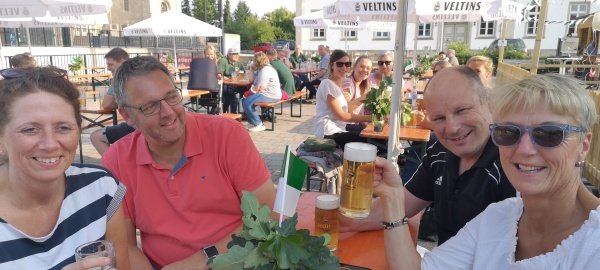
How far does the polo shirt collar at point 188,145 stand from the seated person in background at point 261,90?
6291 millimetres

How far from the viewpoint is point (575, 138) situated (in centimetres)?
128

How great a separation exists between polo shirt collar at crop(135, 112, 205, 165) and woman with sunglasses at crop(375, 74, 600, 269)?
1.36m

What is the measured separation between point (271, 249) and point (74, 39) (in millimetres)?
32518

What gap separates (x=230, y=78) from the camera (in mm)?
10852

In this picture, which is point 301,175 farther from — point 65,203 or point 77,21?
point 77,21

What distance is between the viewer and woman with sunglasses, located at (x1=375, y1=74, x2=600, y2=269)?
128 cm

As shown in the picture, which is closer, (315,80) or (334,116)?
(334,116)

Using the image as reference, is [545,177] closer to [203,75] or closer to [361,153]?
[361,153]

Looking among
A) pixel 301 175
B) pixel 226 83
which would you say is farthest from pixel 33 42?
pixel 301 175

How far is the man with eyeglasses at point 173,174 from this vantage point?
6.74 ft

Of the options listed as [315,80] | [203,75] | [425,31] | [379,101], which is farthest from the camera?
[425,31]

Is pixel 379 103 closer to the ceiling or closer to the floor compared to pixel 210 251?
closer to the ceiling

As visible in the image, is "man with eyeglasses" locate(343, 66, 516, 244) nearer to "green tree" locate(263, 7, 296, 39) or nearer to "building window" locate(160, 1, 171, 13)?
"building window" locate(160, 1, 171, 13)

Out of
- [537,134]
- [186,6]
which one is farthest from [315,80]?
[186,6]
